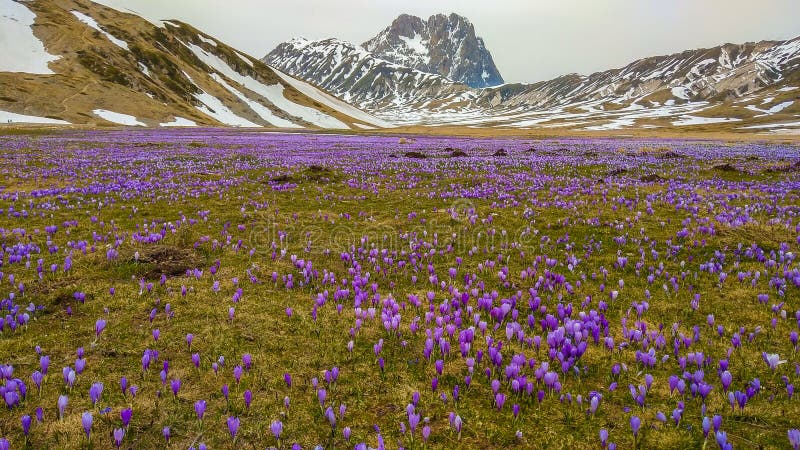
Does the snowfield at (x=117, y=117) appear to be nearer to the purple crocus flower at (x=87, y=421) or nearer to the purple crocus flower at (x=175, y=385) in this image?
the purple crocus flower at (x=175, y=385)

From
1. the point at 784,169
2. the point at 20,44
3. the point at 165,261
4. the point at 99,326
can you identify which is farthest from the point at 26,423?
the point at 20,44

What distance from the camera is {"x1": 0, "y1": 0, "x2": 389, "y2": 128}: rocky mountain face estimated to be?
10219 cm

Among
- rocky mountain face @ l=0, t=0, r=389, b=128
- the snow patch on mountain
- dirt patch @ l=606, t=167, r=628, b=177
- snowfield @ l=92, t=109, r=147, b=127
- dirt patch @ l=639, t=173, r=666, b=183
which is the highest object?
the snow patch on mountain

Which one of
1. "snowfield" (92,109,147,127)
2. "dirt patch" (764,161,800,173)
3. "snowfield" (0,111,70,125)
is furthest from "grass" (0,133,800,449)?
"snowfield" (92,109,147,127)

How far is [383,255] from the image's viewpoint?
348 inches

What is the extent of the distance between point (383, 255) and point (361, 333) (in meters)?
3.10

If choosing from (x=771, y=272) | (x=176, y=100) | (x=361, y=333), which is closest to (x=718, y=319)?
(x=771, y=272)

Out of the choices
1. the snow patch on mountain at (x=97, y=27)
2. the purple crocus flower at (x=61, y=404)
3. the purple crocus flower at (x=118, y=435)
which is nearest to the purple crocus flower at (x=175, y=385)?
the purple crocus flower at (x=118, y=435)

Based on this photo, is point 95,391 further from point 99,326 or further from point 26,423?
point 99,326

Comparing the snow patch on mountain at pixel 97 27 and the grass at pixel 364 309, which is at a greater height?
the snow patch on mountain at pixel 97 27

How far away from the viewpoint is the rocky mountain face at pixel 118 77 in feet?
335

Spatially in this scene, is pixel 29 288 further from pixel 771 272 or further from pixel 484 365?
pixel 771 272

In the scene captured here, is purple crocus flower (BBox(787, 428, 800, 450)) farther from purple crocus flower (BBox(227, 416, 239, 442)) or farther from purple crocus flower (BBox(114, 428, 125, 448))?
purple crocus flower (BBox(114, 428, 125, 448))

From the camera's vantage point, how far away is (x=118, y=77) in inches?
5153
